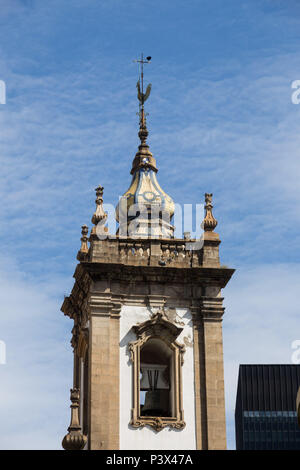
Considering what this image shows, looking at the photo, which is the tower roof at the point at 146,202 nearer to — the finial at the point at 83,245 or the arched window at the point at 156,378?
the finial at the point at 83,245

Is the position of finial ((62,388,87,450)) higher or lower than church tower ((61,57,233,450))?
lower

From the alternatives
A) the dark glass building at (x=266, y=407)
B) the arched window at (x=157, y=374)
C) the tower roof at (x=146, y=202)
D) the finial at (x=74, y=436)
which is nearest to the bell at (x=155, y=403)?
the arched window at (x=157, y=374)

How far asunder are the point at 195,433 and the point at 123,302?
5050 mm

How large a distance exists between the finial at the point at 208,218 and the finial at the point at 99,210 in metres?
3.61

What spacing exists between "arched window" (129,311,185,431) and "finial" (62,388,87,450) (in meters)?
1.80

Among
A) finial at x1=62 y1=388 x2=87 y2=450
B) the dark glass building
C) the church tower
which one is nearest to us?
finial at x1=62 y1=388 x2=87 y2=450

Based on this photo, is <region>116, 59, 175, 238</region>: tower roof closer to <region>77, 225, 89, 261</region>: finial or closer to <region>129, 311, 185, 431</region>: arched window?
<region>77, 225, 89, 261</region>: finial

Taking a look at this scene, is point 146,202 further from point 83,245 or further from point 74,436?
point 74,436

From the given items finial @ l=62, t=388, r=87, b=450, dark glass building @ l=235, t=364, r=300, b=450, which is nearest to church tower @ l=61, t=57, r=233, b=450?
finial @ l=62, t=388, r=87, b=450

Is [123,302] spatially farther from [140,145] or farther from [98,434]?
[140,145]

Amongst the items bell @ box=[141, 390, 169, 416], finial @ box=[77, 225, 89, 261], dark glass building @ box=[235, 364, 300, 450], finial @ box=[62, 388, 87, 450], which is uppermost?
dark glass building @ box=[235, 364, 300, 450]

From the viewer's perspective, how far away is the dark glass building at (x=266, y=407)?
344 feet

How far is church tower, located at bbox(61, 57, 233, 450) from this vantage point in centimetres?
3669

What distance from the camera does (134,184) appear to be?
42625 mm
